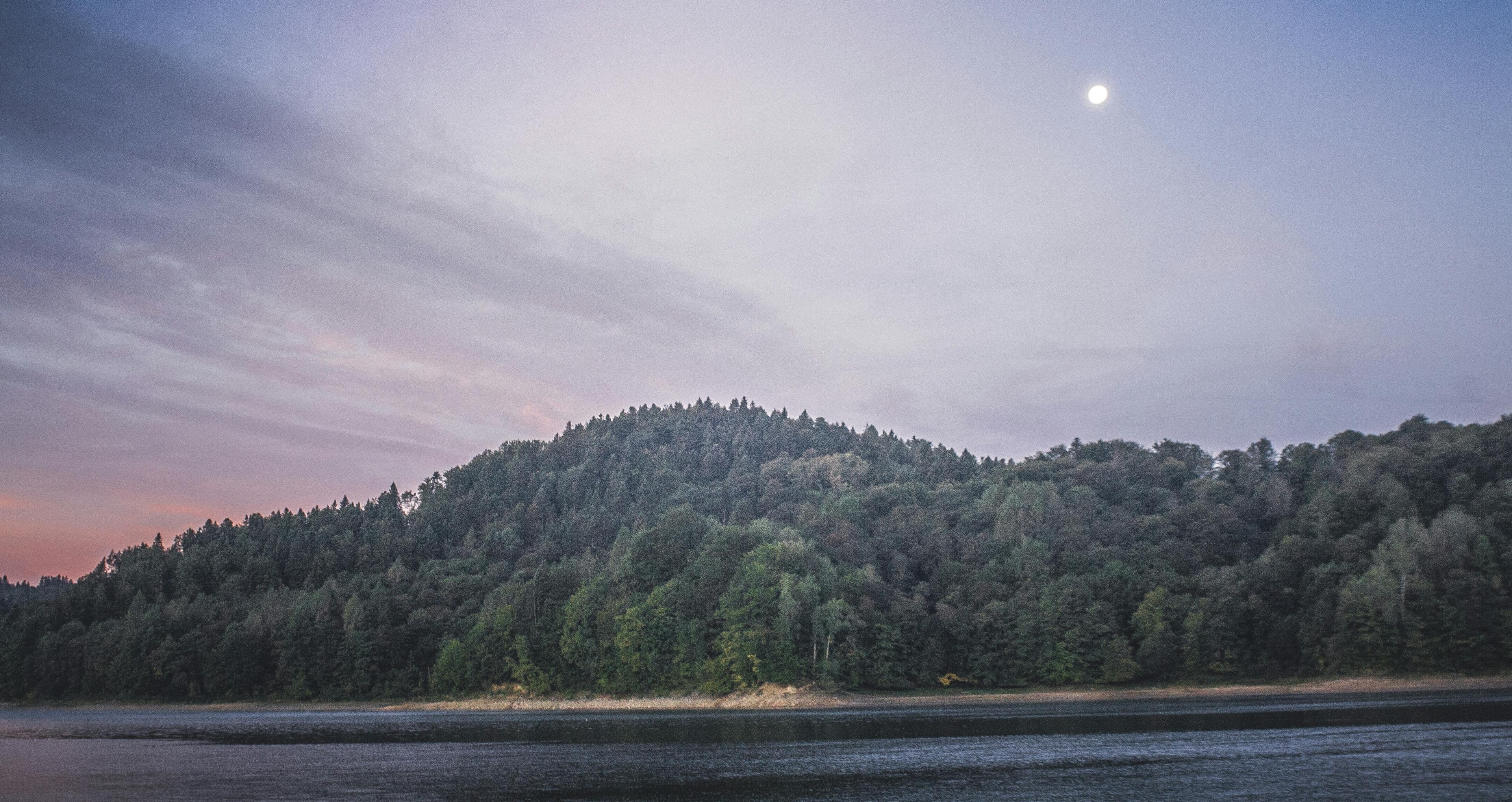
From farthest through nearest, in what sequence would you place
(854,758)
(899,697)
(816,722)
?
1. (899,697)
2. (816,722)
3. (854,758)

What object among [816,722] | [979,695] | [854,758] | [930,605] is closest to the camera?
[854,758]

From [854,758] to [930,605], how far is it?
96.1 meters

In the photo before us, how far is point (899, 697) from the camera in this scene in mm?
122688

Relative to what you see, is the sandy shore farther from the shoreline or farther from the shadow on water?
the shadow on water

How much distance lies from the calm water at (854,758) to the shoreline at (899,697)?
45.8ft

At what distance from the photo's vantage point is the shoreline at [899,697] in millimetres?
104625

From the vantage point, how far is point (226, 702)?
155 meters

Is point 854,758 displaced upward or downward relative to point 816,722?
upward

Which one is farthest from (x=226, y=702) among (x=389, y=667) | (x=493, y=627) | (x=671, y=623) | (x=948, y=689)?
(x=948, y=689)

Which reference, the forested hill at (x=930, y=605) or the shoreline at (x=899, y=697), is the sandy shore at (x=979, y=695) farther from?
the forested hill at (x=930, y=605)

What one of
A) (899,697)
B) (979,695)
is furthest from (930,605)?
(899,697)

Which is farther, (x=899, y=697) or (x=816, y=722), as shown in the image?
(x=899, y=697)

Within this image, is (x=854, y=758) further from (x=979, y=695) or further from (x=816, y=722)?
(x=979, y=695)

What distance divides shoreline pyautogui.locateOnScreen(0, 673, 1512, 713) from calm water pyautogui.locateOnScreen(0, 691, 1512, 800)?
13971 millimetres
